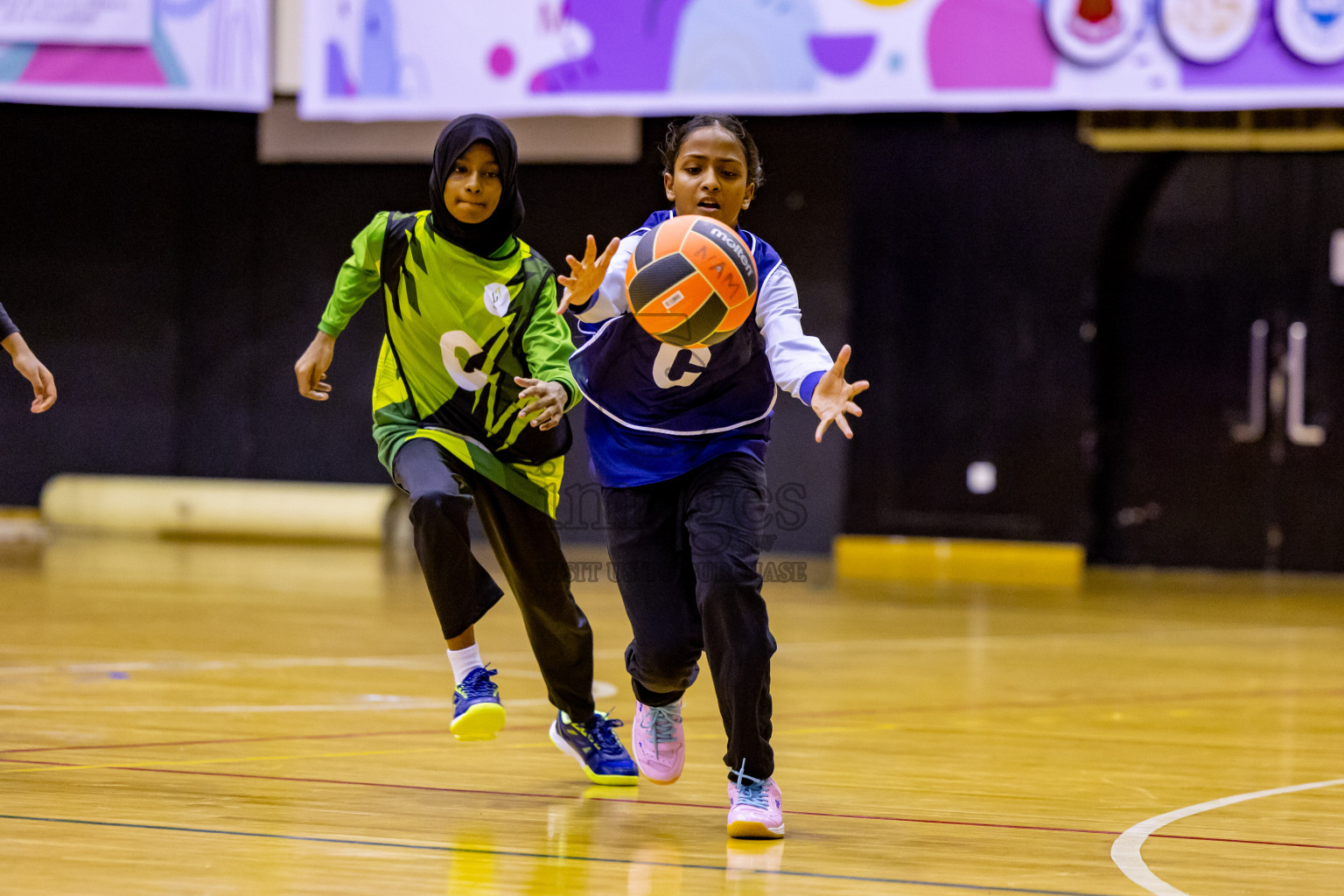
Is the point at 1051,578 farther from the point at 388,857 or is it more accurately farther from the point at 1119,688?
the point at 388,857

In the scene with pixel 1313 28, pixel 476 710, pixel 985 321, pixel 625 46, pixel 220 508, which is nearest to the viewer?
pixel 476 710

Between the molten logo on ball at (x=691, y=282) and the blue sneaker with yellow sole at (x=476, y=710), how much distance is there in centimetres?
93

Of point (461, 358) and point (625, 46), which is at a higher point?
point (625, 46)

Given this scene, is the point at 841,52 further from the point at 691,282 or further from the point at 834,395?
the point at 834,395

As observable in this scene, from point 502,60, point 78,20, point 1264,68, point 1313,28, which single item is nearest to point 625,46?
point 502,60

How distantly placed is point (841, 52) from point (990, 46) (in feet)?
2.77

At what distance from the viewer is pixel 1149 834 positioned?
3201 mm

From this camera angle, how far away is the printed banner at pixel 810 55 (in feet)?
27.6

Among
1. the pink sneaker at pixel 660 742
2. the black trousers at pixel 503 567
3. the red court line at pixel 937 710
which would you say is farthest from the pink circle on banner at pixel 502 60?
the pink sneaker at pixel 660 742

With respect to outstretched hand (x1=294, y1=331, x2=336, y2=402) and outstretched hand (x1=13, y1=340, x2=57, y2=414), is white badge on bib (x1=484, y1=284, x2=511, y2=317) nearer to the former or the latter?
outstretched hand (x1=294, y1=331, x2=336, y2=402)

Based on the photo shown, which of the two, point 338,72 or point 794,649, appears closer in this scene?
point 794,649

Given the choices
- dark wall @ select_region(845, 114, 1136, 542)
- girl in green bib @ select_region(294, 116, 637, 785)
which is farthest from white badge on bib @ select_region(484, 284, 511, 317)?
dark wall @ select_region(845, 114, 1136, 542)

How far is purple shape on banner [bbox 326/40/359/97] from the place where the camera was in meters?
9.45

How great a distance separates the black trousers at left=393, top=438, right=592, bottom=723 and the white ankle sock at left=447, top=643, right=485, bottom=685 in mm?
48
